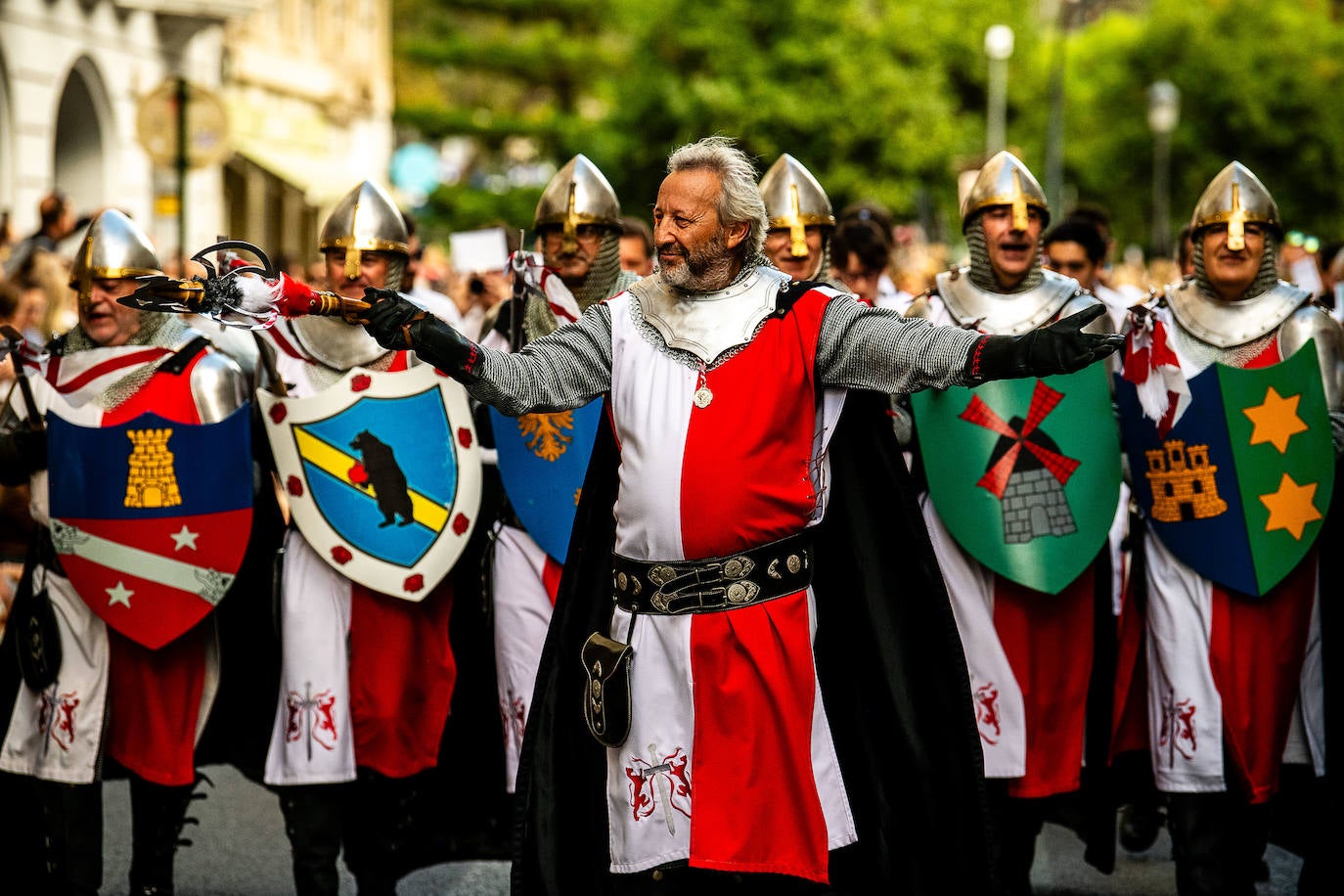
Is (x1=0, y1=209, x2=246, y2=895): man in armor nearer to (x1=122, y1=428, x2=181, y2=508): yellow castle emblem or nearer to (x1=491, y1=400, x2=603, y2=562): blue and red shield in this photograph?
(x1=122, y1=428, x2=181, y2=508): yellow castle emblem

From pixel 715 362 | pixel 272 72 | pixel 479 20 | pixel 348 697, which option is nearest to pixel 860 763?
pixel 715 362

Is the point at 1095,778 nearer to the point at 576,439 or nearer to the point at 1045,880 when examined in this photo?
the point at 1045,880

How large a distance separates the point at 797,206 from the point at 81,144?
45.4 ft

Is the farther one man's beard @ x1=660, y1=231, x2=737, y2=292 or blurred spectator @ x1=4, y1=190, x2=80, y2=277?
blurred spectator @ x1=4, y1=190, x2=80, y2=277

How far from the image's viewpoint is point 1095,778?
5.54 metres

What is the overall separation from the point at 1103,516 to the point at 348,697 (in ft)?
7.21

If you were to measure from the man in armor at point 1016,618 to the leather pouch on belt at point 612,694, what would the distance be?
4.80 ft

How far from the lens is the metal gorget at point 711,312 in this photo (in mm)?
3982

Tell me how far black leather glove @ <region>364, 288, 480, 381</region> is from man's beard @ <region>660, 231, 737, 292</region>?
498 mm

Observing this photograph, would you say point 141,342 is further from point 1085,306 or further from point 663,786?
point 1085,306

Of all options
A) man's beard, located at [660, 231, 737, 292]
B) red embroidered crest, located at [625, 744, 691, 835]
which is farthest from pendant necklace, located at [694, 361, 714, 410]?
red embroidered crest, located at [625, 744, 691, 835]

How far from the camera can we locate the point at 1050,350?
3.61m

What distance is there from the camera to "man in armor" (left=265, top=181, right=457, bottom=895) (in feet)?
16.7

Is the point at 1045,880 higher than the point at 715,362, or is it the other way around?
the point at 715,362
